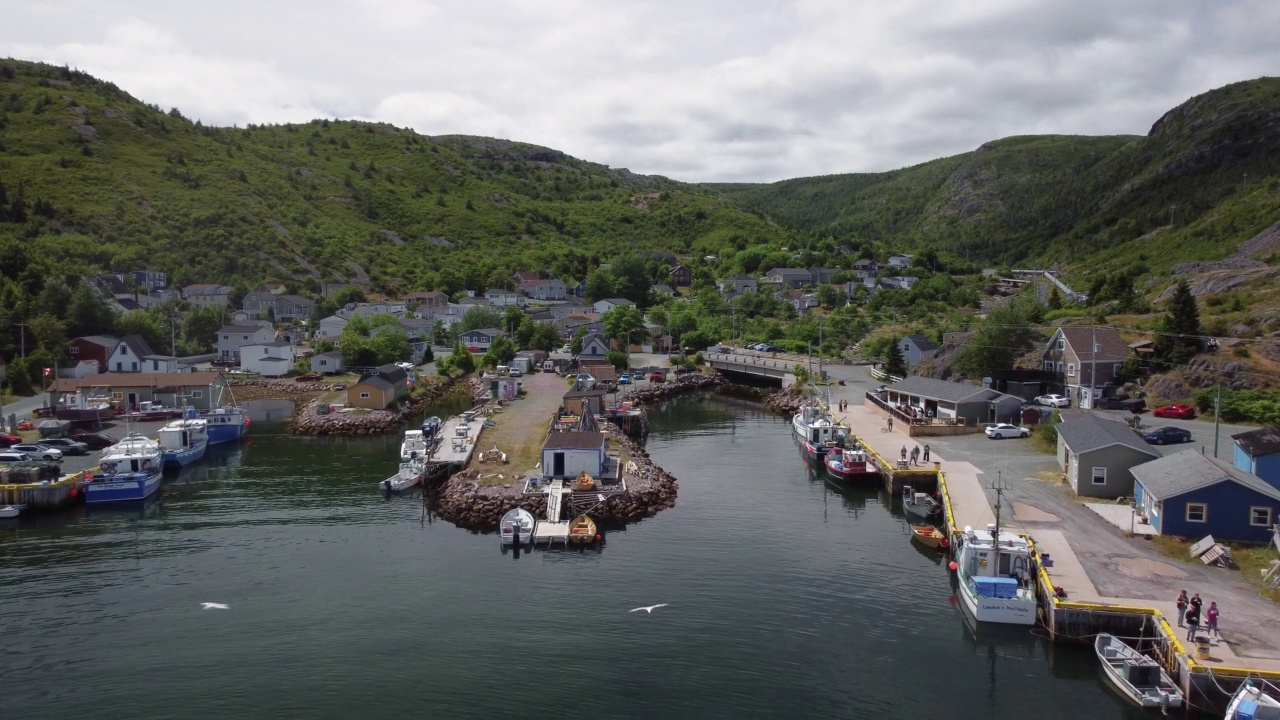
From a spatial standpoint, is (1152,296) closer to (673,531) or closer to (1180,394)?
(1180,394)

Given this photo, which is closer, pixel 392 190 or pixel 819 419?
pixel 819 419

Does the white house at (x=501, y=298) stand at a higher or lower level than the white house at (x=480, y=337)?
higher

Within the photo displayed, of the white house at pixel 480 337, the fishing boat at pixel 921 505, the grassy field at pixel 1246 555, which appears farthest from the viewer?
the white house at pixel 480 337

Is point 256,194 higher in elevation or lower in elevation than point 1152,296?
Answer: higher

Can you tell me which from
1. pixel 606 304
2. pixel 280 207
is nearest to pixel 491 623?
pixel 606 304

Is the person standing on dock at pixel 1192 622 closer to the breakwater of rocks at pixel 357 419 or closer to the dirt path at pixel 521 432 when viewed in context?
the dirt path at pixel 521 432

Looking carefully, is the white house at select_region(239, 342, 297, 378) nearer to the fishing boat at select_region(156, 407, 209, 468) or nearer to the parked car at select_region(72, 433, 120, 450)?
the fishing boat at select_region(156, 407, 209, 468)

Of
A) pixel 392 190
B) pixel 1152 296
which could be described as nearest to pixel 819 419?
pixel 1152 296

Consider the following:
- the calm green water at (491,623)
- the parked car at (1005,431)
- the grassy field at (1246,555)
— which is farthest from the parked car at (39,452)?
the parked car at (1005,431)
